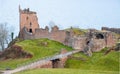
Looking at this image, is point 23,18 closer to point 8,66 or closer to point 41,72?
point 8,66

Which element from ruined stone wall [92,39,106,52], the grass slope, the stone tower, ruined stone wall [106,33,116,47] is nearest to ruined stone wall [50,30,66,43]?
the grass slope

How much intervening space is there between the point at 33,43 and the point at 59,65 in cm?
1437

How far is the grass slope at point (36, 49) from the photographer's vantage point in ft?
322

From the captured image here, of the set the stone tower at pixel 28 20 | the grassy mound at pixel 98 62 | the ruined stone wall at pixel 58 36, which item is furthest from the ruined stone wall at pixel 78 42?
the stone tower at pixel 28 20

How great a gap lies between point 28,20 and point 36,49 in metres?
15.6

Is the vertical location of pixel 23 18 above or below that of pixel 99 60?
above

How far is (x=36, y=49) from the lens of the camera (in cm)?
10419

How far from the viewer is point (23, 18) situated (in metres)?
118

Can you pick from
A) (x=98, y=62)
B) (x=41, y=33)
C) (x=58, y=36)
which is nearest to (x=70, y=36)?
(x=58, y=36)

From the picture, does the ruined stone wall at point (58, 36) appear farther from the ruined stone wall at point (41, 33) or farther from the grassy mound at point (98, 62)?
the grassy mound at point (98, 62)

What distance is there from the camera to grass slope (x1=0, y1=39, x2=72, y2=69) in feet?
322

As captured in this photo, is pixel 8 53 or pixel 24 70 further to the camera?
pixel 8 53

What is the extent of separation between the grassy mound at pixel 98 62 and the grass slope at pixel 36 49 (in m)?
5.48

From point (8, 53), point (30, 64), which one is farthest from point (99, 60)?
point (8, 53)
